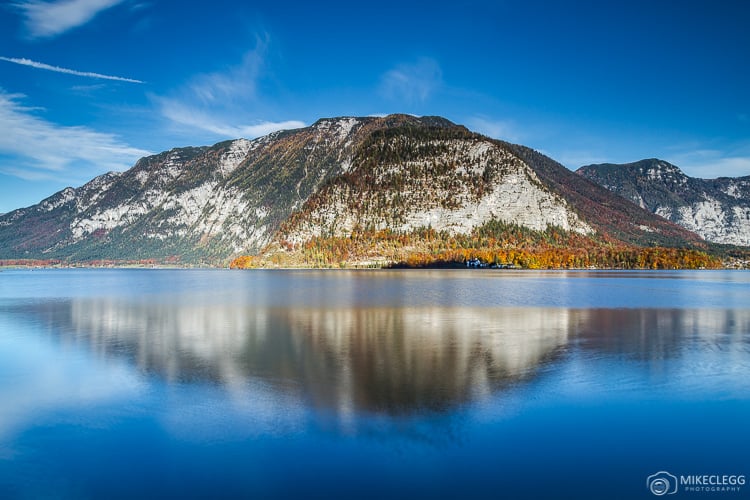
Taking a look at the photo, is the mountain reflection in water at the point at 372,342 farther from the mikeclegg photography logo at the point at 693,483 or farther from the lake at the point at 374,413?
the mikeclegg photography logo at the point at 693,483

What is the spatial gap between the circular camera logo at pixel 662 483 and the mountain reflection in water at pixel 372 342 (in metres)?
5.99

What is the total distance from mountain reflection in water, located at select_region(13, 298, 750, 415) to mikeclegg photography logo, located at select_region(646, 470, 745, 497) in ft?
20.0

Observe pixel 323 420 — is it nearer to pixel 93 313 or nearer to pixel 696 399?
pixel 696 399

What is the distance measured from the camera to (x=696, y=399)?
17.5 meters

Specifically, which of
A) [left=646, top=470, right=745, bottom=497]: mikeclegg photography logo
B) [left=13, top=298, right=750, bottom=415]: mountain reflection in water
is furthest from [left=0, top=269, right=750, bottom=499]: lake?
[left=13, top=298, right=750, bottom=415]: mountain reflection in water

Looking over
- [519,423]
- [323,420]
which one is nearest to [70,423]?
[323,420]

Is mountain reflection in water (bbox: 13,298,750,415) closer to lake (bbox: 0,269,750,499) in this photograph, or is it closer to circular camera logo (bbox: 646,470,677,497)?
lake (bbox: 0,269,750,499)

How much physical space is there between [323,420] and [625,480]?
7.88 meters

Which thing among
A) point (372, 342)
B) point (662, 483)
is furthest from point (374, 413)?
point (372, 342)

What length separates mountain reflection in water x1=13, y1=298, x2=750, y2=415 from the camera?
60.3ft

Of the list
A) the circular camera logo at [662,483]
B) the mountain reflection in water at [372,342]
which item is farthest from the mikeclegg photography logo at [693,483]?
the mountain reflection in water at [372,342]

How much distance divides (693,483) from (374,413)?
818 centimetres

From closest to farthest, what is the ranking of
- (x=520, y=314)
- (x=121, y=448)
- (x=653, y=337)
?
(x=121, y=448)
(x=653, y=337)
(x=520, y=314)

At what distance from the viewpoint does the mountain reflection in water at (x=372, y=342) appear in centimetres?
1838
